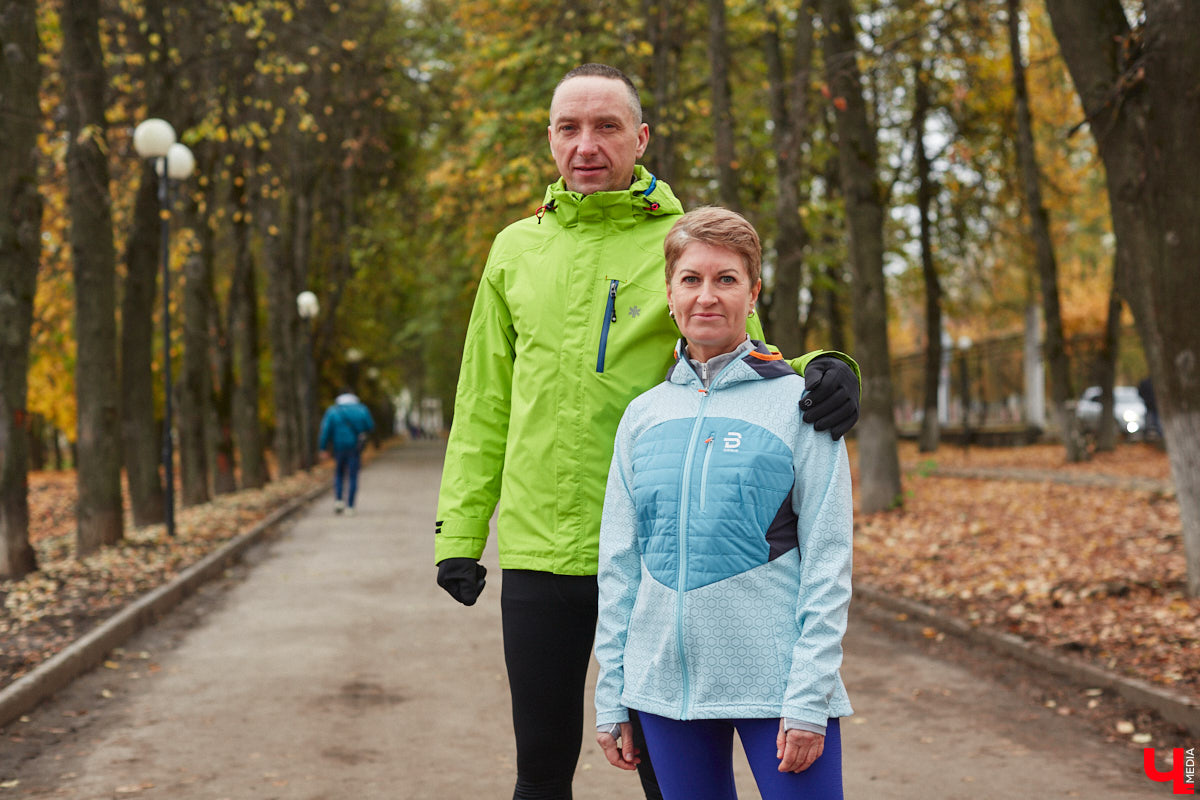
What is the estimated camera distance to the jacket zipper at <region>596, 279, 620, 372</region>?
9.45 feet

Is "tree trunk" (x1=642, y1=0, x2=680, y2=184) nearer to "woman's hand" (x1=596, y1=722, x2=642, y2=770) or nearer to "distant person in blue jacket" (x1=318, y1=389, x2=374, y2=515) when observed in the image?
"distant person in blue jacket" (x1=318, y1=389, x2=374, y2=515)

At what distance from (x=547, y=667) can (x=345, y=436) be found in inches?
653

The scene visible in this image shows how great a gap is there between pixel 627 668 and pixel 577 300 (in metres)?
0.89

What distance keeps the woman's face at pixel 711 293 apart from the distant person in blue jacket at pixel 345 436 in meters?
16.6

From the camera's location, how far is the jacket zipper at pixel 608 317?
2.88 metres

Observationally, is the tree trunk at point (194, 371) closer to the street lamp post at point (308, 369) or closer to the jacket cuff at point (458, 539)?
the street lamp post at point (308, 369)

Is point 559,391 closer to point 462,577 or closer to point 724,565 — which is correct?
point 462,577

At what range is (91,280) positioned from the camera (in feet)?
40.0

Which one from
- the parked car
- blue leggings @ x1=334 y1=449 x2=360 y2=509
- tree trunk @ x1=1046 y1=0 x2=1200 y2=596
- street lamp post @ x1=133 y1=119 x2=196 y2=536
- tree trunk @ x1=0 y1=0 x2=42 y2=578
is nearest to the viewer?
tree trunk @ x1=1046 y1=0 x2=1200 y2=596

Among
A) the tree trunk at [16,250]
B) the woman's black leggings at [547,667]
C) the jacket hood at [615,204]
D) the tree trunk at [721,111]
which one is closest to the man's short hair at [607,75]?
Answer: the jacket hood at [615,204]

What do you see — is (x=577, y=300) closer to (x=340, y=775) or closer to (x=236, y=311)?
(x=340, y=775)

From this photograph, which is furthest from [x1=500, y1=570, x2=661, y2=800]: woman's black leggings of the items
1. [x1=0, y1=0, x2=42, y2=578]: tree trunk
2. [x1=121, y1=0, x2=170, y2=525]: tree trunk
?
[x1=121, y1=0, x2=170, y2=525]: tree trunk

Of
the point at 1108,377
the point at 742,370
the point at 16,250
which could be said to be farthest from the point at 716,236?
the point at 1108,377

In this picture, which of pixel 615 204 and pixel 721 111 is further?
pixel 721 111
